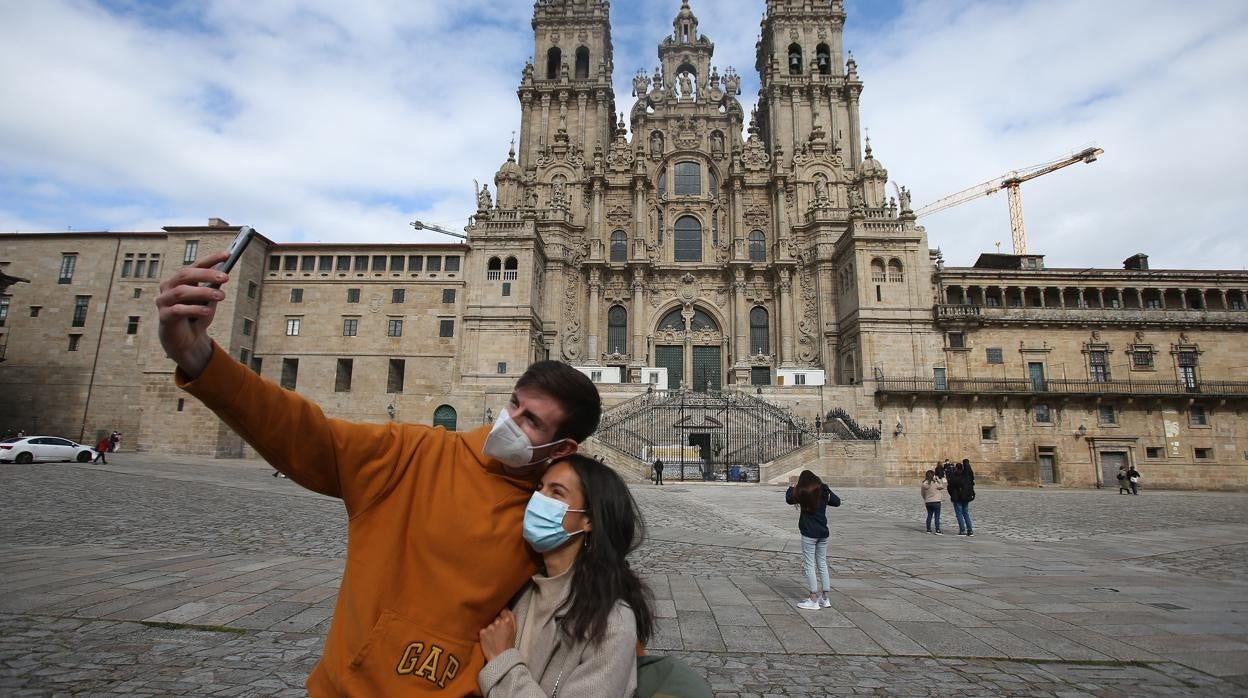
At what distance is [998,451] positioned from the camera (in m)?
31.4

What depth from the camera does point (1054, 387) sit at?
3334 cm

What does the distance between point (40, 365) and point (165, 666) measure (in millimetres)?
42454

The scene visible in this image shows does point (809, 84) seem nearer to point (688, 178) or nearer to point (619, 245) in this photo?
point (688, 178)

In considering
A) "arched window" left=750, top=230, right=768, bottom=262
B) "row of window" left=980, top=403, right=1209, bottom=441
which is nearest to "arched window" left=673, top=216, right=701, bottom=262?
"arched window" left=750, top=230, right=768, bottom=262

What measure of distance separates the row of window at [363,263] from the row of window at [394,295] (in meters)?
1.27

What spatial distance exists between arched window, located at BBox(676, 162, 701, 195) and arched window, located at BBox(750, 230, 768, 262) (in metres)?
5.23

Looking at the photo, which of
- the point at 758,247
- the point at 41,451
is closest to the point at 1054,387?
the point at 758,247

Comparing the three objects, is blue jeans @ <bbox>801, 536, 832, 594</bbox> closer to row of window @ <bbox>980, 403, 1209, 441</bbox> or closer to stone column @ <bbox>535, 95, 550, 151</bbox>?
row of window @ <bbox>980, 403, 1209, 441</bbox>

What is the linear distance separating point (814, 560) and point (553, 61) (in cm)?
4648

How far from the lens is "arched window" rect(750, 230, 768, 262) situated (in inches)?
1630

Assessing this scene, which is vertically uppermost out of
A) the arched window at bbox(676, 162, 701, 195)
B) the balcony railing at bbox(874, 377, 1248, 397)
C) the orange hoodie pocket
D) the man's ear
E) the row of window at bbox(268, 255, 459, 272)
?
the arched window at bbox(676, 162, 701, 195)

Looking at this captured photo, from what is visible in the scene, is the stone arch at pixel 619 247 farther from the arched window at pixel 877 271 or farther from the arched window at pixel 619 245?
the arched window at pixel 877 271

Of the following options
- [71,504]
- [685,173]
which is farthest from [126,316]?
[685,173]

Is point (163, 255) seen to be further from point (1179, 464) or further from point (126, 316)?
point (1179, 464)
